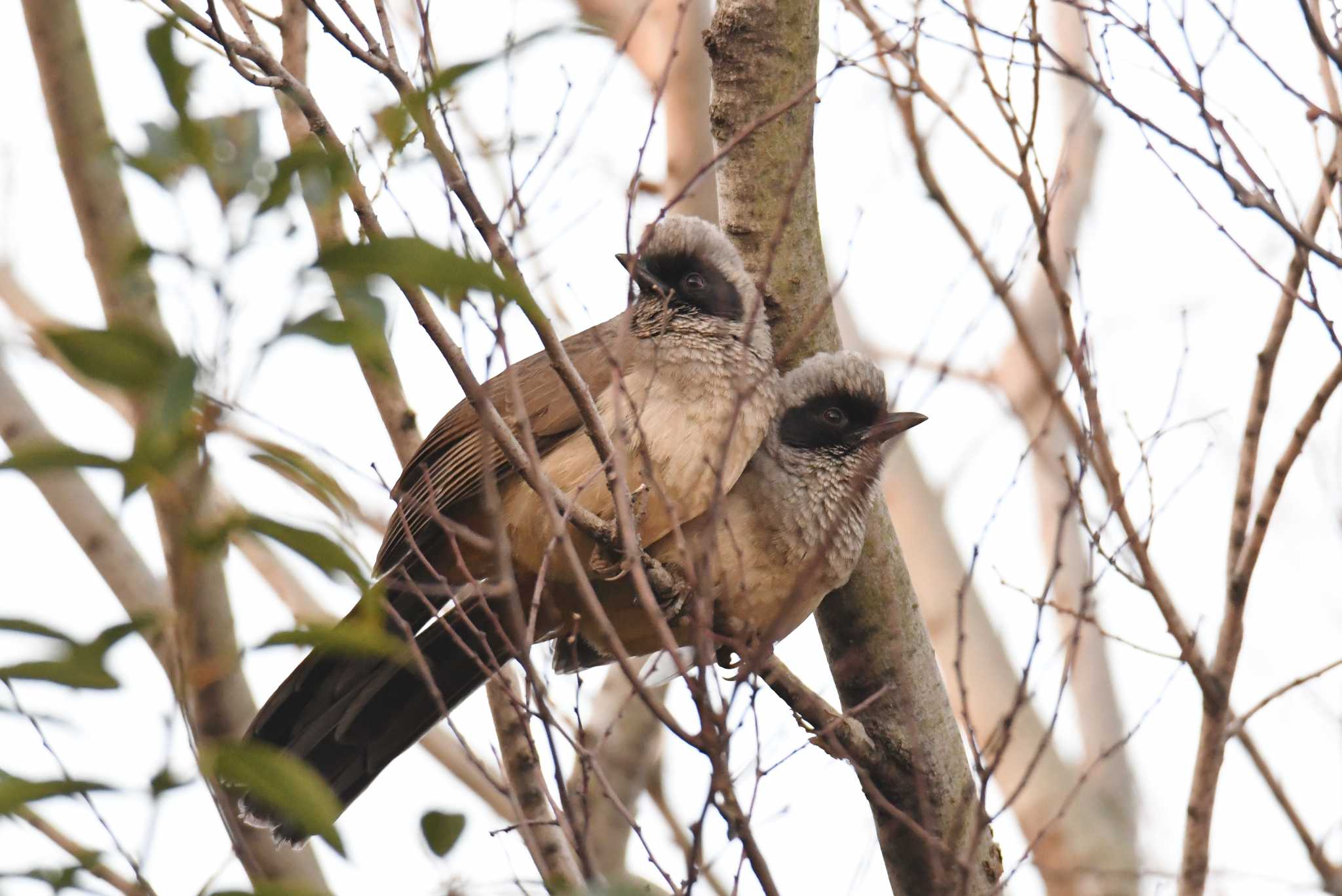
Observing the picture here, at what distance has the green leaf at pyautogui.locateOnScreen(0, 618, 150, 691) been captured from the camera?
2131mm

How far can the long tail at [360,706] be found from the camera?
4414 millimetres

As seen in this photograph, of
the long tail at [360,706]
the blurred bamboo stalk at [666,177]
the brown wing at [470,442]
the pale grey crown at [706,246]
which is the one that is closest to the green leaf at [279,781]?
the brown wing at [470,442]

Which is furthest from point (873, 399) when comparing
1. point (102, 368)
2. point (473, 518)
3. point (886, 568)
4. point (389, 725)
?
point (102, 368)

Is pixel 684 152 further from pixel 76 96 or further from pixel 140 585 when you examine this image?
pixel 140 585

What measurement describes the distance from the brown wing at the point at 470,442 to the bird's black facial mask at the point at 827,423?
26.1 inches

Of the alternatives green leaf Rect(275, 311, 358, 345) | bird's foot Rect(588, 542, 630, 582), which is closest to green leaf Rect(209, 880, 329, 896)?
green leaf Rect(275, 311, 358, 345)

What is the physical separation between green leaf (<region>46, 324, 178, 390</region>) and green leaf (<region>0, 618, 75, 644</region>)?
454mm

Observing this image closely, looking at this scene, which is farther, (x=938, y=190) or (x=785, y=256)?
(x=938, y=190)

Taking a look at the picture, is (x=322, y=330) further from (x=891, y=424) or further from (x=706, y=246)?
(x=891, y=424)

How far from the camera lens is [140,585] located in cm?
452

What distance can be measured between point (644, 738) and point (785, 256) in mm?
2846

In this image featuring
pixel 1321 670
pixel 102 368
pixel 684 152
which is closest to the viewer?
pixel 102 368

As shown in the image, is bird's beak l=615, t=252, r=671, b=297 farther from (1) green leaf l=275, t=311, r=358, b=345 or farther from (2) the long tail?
(1) green leaf l=275, t=311, r=358, b=345

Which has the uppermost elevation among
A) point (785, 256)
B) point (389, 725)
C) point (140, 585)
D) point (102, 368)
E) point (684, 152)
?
point (684, 152)
